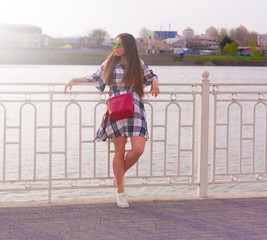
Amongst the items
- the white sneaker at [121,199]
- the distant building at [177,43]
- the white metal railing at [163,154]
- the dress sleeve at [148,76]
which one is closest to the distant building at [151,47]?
the distant building at [177,43]

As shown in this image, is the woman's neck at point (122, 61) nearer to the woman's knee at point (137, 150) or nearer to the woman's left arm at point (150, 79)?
the woman's left arm at point (150, 79)

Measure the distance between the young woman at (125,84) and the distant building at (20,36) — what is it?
82.1m

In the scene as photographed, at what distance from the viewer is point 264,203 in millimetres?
4746

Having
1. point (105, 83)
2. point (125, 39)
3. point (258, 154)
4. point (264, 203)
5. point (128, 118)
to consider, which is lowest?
point (258, 154)

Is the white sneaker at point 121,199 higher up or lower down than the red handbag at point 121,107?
lower down

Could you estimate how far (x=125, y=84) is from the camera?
444 cm

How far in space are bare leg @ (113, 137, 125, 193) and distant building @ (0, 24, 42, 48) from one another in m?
82.1

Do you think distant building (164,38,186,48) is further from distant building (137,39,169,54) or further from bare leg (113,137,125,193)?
bare leg (113,137,125,193)

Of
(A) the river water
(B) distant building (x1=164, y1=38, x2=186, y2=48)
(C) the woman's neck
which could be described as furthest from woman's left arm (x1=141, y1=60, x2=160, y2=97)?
(B) distant building (x1=164, y1=38, x2=186, y2=48)

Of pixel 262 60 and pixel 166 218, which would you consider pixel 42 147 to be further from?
pixel 262 60

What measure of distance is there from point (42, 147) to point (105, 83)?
38.6ft

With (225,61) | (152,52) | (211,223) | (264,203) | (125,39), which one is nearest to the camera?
(211,223)

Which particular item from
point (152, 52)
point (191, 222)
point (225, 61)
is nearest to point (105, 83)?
point (191, 222)

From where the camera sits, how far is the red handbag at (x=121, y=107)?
4358mm
